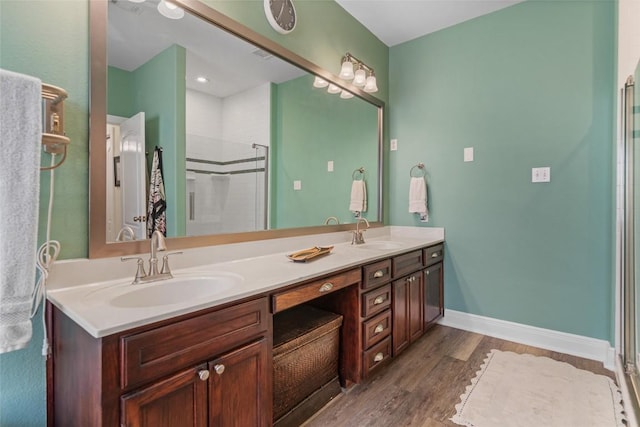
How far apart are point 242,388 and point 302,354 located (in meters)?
0.50

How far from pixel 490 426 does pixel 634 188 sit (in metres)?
1.53

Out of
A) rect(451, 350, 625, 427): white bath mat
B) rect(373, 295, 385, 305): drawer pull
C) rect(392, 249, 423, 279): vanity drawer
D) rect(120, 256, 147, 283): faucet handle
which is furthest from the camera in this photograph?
rect(392, 249, 423, 279): vanity drawer

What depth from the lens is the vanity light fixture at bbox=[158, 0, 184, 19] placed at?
4.69ft

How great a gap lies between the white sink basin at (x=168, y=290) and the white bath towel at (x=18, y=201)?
0.19 meters

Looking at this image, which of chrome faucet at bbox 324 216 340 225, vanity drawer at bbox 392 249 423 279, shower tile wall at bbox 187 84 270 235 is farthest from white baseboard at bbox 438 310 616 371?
shower tile wall at bbox 187 84 270 235

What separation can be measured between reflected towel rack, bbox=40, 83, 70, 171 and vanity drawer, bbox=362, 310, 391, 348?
63.4 inches

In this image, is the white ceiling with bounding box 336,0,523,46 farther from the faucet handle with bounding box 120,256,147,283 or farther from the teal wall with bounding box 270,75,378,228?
the faucet handle with bounding box 120,256,147,283

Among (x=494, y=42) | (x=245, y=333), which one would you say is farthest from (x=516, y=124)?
(x=245, y=333)

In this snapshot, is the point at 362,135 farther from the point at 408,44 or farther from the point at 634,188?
the point at 634,188

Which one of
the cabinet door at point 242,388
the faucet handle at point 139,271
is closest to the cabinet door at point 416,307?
the cabinet door at point 242,388

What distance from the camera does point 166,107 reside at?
4.79ft

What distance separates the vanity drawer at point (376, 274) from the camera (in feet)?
5.88

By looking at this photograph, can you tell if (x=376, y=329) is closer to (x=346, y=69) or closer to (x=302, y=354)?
(x=302, y=354)

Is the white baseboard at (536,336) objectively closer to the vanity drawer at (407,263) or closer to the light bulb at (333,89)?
the vanity drawer at (407,263)
